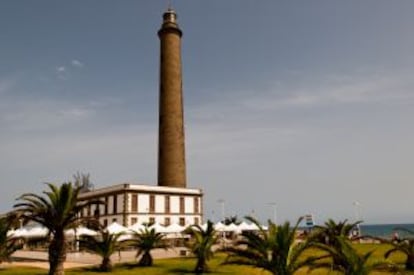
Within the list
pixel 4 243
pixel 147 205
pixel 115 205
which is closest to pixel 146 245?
pixel 4 243

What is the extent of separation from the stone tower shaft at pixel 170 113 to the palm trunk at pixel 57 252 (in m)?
30.9

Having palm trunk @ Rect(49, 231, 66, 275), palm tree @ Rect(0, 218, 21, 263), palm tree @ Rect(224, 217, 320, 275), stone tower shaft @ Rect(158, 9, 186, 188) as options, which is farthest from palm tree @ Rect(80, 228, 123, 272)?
stone tower shaft @ Rect(158, 9, 186, 188)

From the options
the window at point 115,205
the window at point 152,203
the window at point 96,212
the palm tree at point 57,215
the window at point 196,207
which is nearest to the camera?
the palm tree at point 57,215

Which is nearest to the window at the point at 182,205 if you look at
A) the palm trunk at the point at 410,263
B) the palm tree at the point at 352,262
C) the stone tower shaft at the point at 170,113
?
the stone tower shaft at the point at 170,113

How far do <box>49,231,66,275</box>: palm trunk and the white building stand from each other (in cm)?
2478

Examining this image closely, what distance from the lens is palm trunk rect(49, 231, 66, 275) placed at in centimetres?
2181

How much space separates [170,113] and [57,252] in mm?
33324

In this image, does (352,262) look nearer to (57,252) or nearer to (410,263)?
(410,263)

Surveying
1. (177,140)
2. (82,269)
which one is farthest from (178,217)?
(82,269)

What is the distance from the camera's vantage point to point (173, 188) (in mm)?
51656

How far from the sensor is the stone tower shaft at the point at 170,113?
5316 cm

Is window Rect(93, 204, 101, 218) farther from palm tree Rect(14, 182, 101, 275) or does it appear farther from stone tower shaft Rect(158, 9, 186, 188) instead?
palm tree Rect(14, 182, 101, 275)

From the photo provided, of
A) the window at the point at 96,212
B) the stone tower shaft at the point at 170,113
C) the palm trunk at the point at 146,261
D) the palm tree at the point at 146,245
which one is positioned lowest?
the palm trunk at the point at 146,261

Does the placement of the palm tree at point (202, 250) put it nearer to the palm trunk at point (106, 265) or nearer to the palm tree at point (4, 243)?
the palm trunk at point (106, 265)
